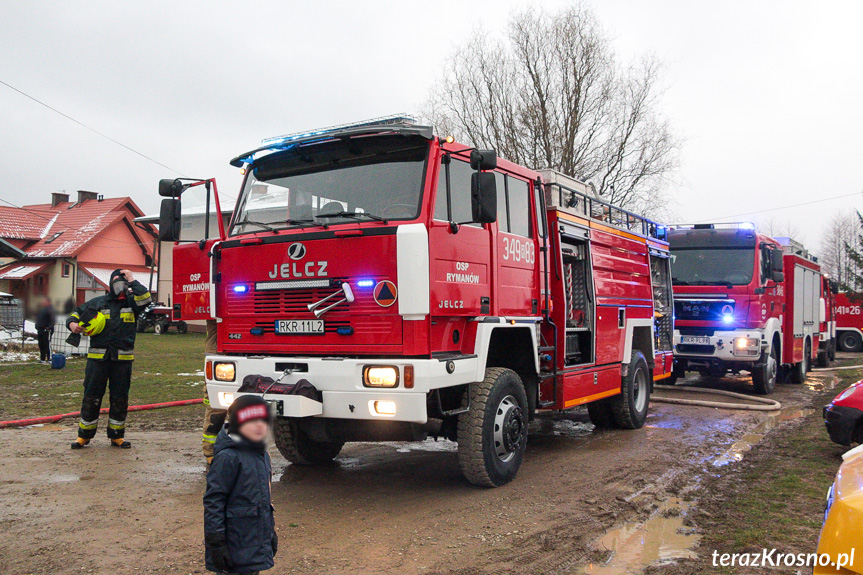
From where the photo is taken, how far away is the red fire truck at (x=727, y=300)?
12.6 meters

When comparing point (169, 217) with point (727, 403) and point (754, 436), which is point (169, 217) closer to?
point (754, 436)

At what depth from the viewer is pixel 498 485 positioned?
6.09m

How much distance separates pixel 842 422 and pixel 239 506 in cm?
653

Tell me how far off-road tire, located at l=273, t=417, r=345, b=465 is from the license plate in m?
1.30

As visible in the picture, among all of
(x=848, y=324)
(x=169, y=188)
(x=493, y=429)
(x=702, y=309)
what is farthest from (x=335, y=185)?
(x=848, y=324)

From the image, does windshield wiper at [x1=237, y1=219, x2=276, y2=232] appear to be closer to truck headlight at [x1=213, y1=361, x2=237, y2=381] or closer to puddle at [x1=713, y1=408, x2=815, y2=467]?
truck headlight at [x1=213, y1=361, x2=237, y2=381]

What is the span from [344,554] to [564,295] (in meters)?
3.89

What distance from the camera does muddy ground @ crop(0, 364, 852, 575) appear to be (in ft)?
14.6

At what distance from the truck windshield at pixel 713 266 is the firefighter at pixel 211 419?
28.5ft

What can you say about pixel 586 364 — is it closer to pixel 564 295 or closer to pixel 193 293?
pixel 564 295

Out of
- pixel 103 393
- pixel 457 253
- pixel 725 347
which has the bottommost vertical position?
pixel 103 393

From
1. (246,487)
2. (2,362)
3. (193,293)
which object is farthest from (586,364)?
(2,362)

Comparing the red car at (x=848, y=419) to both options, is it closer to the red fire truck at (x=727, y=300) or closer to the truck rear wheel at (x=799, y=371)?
the red fire truck at (x=727, y=300)

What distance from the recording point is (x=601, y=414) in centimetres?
938
